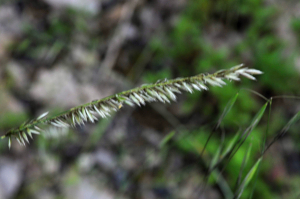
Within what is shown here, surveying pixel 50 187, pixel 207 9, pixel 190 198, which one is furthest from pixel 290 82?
pixel 50 187

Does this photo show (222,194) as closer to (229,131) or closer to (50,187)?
(229,131)

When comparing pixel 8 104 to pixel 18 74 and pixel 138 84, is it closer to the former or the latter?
pixel 18 74

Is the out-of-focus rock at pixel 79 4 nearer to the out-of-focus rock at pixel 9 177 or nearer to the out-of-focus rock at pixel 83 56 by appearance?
the out-of-focus rock at pixel 83 56

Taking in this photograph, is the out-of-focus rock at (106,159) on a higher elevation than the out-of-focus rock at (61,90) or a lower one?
lower

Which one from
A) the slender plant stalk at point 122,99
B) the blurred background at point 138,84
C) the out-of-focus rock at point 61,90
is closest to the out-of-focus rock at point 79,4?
the blurred background at point 138,84

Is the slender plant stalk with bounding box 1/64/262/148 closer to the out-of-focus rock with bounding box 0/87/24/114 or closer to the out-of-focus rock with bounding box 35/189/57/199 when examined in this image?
the out-of-focus rock with bounding box 35/189/57/199

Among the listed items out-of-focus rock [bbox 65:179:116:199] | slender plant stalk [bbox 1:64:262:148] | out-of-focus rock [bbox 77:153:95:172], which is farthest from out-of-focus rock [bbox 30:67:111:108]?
slender plant stalk [bbox 1:64:262:148]

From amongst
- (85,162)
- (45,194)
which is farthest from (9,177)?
(85,162)
